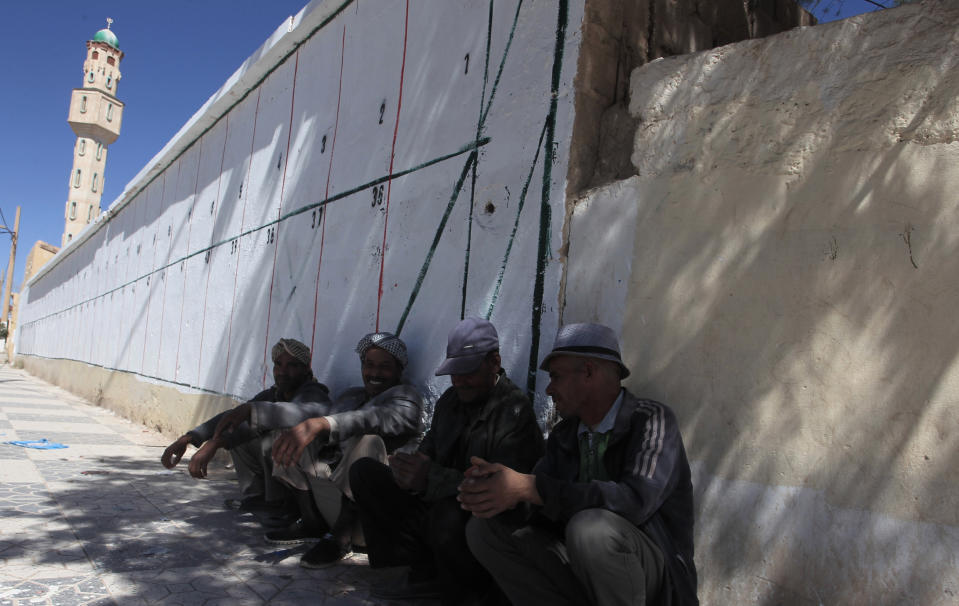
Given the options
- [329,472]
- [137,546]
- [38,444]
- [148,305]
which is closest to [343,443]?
[329,472]

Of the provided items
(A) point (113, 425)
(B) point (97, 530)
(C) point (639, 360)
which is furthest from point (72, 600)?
(A) point (113, 425)

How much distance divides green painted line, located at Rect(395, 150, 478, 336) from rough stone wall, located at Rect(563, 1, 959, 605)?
116 centimetres

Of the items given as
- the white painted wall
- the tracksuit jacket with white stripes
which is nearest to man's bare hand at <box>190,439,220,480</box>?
the white painted wall

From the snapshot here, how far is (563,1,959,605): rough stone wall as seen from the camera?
6.00 feet

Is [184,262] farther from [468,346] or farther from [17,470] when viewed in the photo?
[468,346]

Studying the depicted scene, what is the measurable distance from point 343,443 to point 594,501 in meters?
1.55

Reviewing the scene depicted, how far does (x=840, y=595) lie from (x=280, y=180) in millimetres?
5104

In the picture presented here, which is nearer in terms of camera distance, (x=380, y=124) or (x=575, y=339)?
(x=575, y=339)

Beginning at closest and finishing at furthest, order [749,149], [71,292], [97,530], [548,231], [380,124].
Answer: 1. [749,149]
2. [548,231]
3. [97,530]
4. [380,124]
5. [71,292]

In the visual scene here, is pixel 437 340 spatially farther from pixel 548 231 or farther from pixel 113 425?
pixel 113 425

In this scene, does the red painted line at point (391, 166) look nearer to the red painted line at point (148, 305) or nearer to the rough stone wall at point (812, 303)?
the rough stone wall at point (812, 303)

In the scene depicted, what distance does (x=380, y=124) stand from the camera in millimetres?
4406

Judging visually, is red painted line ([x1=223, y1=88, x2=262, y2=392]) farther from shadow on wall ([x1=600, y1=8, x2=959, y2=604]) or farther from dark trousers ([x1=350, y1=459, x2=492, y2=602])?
shadow on wall ([x1=600, y1=8, x2=959, y2=604])

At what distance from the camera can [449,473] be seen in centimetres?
241
